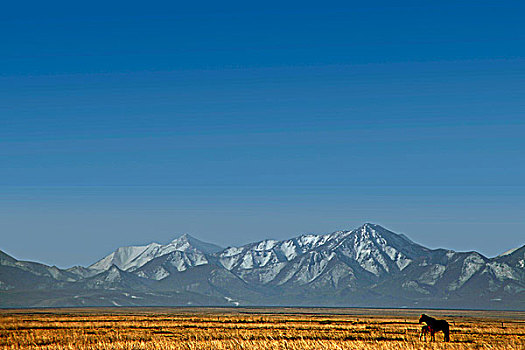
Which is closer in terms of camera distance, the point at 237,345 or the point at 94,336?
the point at 237,345

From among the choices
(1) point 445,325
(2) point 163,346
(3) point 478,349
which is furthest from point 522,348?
(2) point 163,346

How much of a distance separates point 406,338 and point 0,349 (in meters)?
32.7

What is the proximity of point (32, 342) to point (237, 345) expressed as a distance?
670 inches

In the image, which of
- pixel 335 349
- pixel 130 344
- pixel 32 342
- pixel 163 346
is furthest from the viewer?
pixel 32 342

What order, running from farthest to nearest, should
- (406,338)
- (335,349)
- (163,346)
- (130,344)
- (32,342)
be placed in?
1. (406,338)
2. (32,342)
3. (130,344)
4. (163,346)
5. (335,349)

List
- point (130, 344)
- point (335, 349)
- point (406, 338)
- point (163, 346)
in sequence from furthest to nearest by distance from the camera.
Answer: point (406, 338) < point (130, 344) < point (163, 346) < point (335, 349)

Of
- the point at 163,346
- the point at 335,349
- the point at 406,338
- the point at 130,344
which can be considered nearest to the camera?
the point at 335,349

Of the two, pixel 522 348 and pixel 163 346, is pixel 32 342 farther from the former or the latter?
pixel 522 348

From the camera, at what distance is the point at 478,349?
49.4 m

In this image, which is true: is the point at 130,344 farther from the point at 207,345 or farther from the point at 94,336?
the point at 94,336

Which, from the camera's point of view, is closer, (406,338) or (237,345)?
(237,345)

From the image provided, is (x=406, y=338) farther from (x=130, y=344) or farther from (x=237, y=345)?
(x=130, y=344)

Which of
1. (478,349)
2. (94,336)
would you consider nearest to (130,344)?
(94,336)

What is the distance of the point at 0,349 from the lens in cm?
4791
